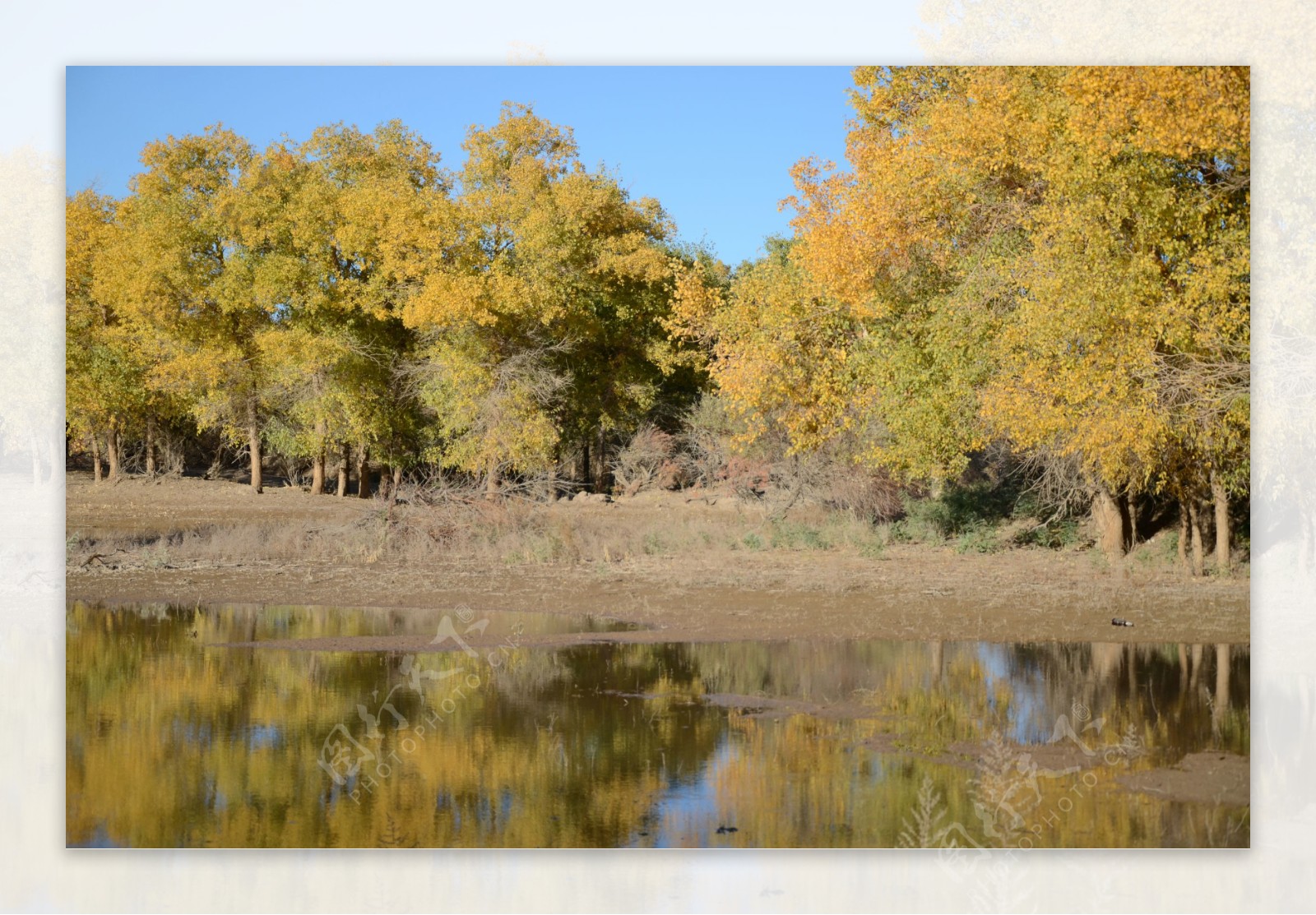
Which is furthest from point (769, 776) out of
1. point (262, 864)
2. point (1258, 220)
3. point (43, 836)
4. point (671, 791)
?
point (1258, 220)

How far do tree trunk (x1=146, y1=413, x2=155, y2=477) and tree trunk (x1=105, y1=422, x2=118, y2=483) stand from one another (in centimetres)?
35

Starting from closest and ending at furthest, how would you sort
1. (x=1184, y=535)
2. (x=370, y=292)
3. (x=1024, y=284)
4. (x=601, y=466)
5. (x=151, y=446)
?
(x=1024, y=284) < (x=370, y=292) < (x=1184, y=535) < (x=151, y=446) < (x=601, y=466)

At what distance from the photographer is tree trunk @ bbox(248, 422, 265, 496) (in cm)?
1375

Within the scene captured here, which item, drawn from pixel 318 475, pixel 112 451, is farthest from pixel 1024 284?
pixel 112 451

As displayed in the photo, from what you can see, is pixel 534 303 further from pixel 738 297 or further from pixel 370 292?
pixel 738 297

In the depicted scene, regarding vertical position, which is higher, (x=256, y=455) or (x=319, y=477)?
(x=256, y=455)

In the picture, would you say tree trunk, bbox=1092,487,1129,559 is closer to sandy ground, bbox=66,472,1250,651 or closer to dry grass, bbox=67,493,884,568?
sandy ground, bbox=66,472,1250,651

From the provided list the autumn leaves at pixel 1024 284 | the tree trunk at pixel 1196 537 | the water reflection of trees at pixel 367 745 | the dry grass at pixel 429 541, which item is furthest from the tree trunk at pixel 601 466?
the tree trunk at pixel 1196 537

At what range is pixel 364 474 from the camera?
15.4 metres

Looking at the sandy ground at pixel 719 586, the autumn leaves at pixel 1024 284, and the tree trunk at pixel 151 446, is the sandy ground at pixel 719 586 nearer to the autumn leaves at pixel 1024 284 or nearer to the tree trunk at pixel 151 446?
the tree trunk at pixel 151 446

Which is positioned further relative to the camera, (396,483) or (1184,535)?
(396,483)

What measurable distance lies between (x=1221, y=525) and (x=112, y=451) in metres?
10.5

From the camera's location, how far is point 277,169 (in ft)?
36.3

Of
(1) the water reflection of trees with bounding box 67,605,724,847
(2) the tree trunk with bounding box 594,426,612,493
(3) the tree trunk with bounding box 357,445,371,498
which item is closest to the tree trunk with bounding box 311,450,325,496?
(3) the tree trunk with bounding box 357,445,371,498
